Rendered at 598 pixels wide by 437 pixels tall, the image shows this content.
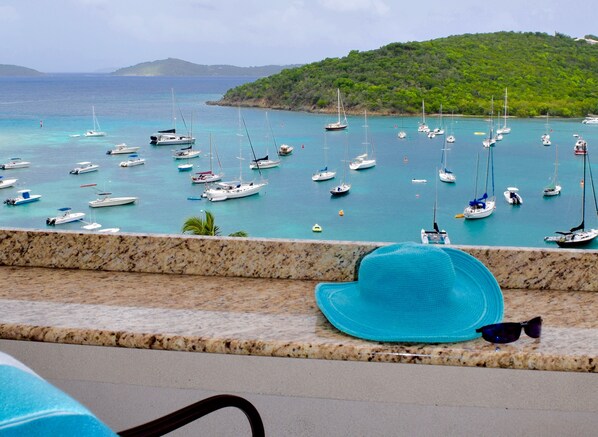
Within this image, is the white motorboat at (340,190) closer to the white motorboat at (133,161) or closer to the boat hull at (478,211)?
the boat hull at (478,211)

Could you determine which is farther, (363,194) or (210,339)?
(363,194)

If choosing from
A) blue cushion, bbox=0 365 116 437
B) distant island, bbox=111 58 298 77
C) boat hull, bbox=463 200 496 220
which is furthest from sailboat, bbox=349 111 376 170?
distant island, bbox=111 58 298 77

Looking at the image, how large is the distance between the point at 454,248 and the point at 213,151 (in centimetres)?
4408

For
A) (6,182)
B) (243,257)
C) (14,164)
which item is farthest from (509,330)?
(14,164)

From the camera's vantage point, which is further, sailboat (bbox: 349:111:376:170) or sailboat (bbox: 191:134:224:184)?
sailboat (bbox: 349:111:376:170)

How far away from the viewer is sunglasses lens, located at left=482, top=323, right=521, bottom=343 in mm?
1410

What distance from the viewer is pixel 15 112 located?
63.1 metres

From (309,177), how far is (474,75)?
14922 millimetres

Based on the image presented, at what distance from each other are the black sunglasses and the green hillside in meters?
45.7

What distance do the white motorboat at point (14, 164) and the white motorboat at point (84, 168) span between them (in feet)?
10.3

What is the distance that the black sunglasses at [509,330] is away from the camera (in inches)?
55.5

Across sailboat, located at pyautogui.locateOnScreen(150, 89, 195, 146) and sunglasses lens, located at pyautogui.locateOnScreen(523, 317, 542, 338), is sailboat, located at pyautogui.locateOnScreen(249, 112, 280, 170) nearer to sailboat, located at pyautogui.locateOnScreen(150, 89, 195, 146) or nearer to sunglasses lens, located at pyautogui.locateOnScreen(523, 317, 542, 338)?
sailboat, located at pyautogui.locateOnScreen(150, 89, 195, 146)

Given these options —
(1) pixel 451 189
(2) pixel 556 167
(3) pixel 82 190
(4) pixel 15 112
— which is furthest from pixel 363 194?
(4) pixel 15 112

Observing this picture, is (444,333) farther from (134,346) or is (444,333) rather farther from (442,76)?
(442,76)
